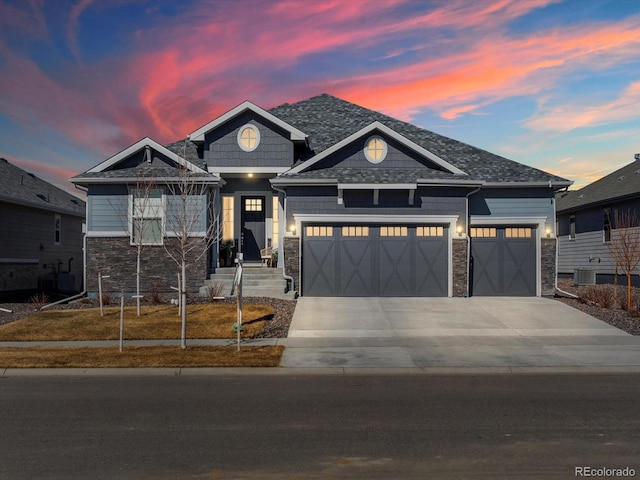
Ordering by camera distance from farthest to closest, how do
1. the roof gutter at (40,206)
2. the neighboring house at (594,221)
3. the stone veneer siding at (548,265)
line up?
the neighboring house at (594,221) → the roof gutter at (40,206) → the stone veneer siding at (548,265)

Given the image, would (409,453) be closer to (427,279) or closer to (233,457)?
(233,457)

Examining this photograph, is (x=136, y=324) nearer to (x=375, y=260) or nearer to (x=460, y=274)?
(x=375, y=260)

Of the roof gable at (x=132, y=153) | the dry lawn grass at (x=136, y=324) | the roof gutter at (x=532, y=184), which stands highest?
the roof gable at (x=132, y=153)

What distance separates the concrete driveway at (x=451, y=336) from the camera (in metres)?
12.2

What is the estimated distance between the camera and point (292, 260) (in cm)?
2075

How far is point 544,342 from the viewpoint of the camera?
14547mm

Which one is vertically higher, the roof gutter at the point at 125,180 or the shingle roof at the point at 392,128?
the shingle roof at the point at 392,128

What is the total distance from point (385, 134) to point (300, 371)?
1257 centimetres

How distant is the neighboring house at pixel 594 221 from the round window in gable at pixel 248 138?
1673 cm

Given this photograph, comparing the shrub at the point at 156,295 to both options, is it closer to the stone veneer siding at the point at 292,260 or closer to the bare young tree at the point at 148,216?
the bare young tree at the point at 148,216

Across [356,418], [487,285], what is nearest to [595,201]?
[487,285]

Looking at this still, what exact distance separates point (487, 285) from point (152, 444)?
57.0 ft

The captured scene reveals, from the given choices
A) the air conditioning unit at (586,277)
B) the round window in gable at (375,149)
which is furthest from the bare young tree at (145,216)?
the air conditioning unit at (586,277)

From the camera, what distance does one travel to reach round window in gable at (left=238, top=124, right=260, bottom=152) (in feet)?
74.0
